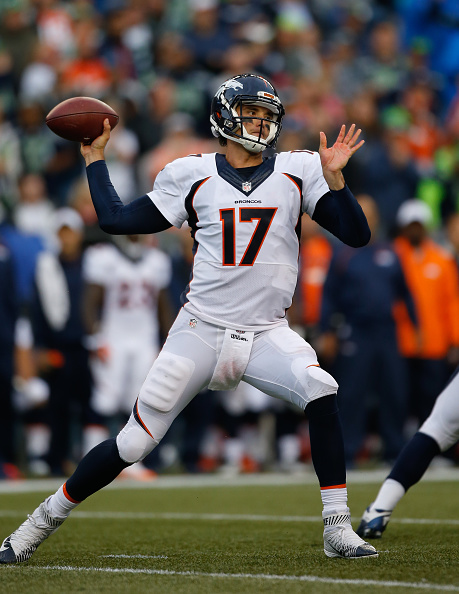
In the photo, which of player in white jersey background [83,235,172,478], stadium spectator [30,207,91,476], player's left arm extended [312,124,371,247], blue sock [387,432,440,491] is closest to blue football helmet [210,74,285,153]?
player's left arm extended [312,124,371,247]

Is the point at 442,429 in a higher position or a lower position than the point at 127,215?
lower

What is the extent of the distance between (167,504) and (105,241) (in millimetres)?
3247

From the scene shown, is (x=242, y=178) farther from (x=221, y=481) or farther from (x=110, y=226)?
(x=221, y=481)

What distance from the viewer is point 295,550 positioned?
17.2 ft

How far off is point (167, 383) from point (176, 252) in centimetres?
658

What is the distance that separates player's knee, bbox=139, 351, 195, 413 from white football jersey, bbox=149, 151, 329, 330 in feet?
0.78

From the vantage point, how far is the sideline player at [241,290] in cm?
480

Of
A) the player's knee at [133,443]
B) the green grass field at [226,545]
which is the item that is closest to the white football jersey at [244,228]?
the player's knee at [133,443]

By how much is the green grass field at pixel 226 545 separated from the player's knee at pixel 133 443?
44cm

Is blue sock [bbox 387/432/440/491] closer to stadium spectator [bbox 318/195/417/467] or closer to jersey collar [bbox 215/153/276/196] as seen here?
jersey collar [bbox 215/153/276/196]

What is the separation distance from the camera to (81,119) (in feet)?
17.0

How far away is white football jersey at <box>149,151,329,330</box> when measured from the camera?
4.92 m

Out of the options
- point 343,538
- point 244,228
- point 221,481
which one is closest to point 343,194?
point 244,228

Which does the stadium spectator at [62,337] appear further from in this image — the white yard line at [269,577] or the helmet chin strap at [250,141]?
the white yard line at [269,577]
